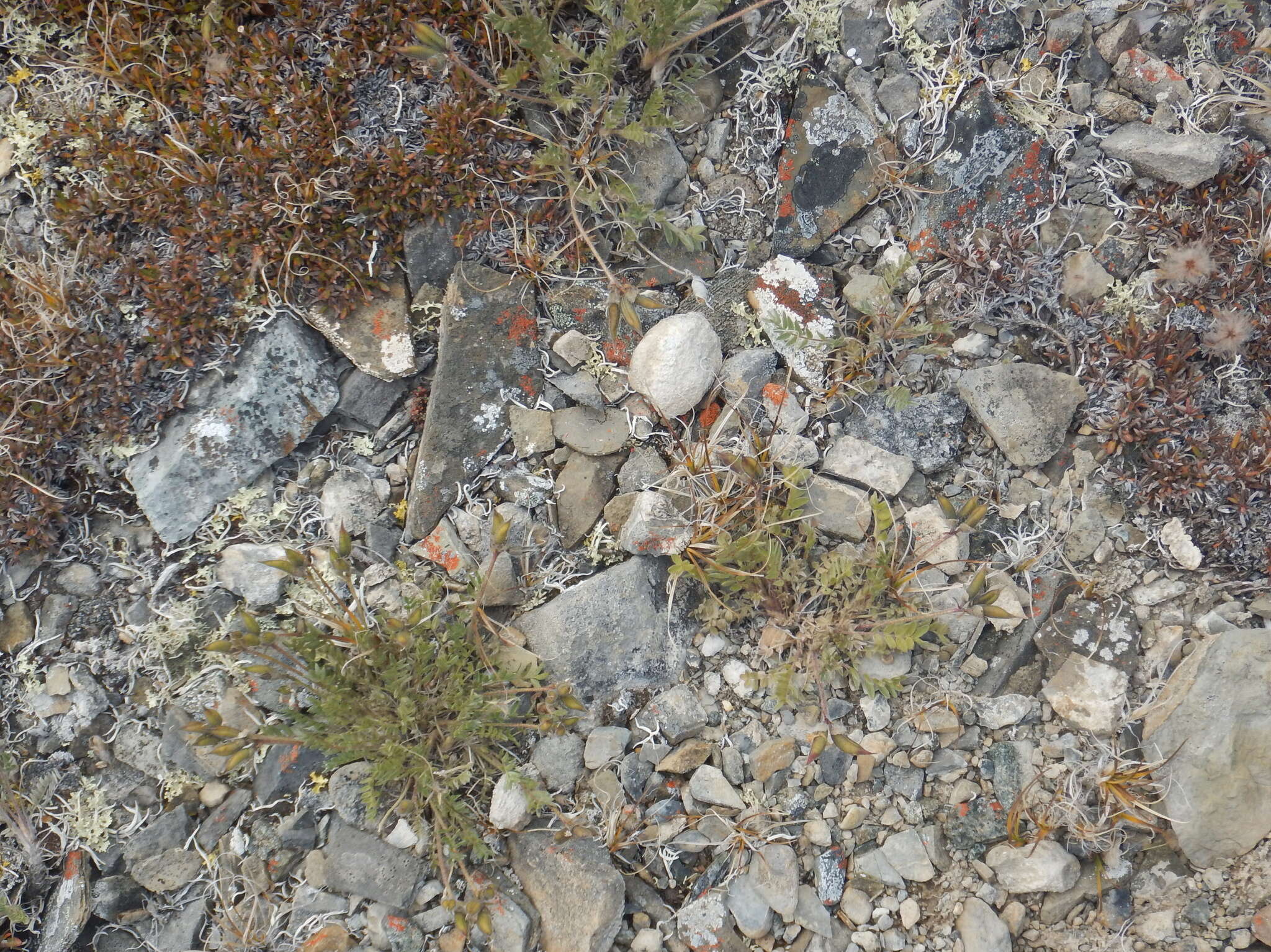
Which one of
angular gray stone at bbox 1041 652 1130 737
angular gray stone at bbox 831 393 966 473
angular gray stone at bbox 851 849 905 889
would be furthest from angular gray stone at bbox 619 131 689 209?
angular gray stone at bbox 851 849 905 889

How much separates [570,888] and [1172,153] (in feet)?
14.7

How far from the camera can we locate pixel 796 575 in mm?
3971

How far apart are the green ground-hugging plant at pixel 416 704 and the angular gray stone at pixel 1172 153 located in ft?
12.5

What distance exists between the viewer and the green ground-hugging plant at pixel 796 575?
12.6 feet

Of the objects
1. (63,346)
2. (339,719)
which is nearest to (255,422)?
(63,346)

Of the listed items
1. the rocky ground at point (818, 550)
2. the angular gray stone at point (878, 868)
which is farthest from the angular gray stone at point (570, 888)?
the angular gray stone at point (878, 868)

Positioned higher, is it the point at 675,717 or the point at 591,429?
the point at 591,429

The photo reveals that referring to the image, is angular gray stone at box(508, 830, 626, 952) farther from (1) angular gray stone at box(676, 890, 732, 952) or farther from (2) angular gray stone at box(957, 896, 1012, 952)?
(2) angular gray stone at box(957, 896, 1012, 952)

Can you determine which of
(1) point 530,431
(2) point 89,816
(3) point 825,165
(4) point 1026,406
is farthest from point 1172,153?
(2) point 89,816

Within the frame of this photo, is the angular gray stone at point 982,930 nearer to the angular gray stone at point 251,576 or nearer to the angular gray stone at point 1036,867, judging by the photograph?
the angular gray stone at point 1036,867

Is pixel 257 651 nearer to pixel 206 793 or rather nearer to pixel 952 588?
pixel 206 793

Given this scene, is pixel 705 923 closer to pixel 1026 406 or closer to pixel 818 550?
pixel 818 550

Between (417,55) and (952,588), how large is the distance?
337 cm

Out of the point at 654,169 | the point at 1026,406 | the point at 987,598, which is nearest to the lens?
the point at 987,598
